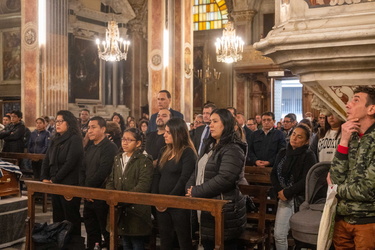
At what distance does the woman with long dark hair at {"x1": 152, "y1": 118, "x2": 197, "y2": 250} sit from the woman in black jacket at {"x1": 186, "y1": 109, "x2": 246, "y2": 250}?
1.01 ft

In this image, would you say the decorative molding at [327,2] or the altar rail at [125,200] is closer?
the decorative molding at [327,2]

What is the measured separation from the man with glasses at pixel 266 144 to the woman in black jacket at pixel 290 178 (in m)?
2.08

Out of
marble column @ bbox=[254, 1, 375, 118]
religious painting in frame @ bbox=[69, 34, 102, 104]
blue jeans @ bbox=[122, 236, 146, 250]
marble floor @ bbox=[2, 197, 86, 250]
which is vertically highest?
religious painting in frame @ bbox=[69, 34, 102, 104]

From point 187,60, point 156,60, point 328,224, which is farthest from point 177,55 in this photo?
point 328,224

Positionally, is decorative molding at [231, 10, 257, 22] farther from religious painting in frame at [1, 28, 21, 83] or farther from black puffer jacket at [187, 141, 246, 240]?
black puffer jacket at [187, 141, 246, 240]

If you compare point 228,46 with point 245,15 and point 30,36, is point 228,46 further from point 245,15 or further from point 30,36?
point 30,36

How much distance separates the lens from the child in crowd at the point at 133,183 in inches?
189

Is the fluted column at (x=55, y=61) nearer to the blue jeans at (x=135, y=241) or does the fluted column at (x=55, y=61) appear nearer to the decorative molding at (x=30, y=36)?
the decorative molding at (x=30, y=36)

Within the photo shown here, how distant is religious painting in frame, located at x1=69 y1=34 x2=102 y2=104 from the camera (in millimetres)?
15766

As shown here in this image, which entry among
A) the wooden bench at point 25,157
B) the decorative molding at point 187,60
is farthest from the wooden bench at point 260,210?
the decorative molding at point 187,60

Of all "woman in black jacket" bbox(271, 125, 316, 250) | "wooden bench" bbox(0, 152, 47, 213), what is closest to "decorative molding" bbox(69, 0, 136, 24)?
"wooden bench" bbox(0, 152, 47, 213)

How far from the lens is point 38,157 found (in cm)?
858

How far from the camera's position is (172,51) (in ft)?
44.5

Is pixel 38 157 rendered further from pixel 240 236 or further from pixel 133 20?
pixel 133 20
